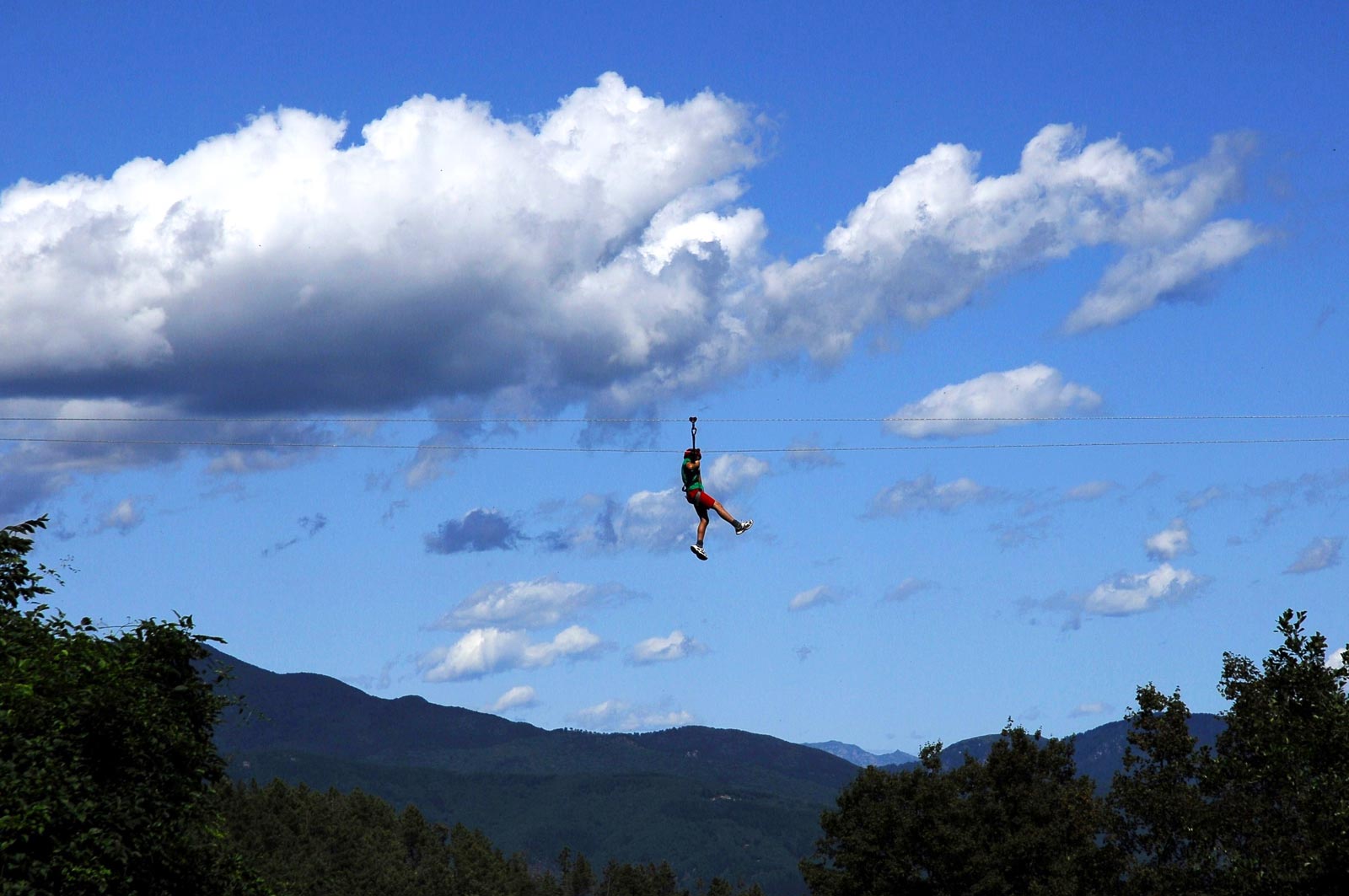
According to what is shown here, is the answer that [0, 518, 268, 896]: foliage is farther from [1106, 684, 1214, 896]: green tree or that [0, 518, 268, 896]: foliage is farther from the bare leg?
[1106, 684, 1214, 896]: green tree

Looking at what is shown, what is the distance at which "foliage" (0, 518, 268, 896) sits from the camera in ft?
76.2

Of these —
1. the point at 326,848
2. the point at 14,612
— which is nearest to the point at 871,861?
the point at 14,612

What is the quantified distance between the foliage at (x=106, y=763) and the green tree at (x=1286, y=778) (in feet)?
79.1

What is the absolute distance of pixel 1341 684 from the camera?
38.2 m

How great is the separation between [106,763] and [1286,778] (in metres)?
27.8

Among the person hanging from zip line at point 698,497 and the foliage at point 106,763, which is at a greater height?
the person hanging from zip line at point 698,497

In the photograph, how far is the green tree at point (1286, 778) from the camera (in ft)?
111

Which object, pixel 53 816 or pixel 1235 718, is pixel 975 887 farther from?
pixel 53 816

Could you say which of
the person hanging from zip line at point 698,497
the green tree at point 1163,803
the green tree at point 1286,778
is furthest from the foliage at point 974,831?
the person hanging from zip line at point 698,497

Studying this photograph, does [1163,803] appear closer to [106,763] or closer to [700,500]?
[700,500]

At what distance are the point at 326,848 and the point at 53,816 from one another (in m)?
103

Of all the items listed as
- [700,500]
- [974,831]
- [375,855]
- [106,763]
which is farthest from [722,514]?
[375,855]

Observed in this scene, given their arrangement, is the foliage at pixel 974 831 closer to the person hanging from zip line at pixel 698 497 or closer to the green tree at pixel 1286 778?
the green tree at pixel 1286 778

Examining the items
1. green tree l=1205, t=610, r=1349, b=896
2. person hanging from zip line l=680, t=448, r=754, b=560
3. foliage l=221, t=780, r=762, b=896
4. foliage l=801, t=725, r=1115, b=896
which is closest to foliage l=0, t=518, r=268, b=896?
person hanging from zip line l=680, t=448, r=754, b=560
